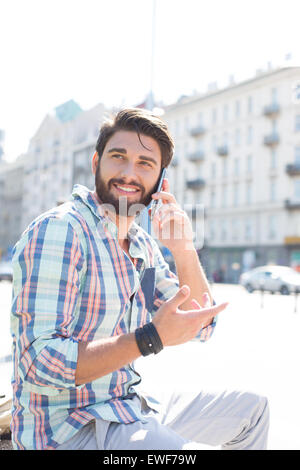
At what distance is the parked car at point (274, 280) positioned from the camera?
79.0ft

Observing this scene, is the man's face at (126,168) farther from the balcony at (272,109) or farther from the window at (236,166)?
the window at (236,166)

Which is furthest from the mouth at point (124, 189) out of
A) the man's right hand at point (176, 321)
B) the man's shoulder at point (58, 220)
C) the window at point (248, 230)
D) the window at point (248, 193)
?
the window at point (248, 193)

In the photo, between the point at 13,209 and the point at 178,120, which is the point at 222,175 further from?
the point at 13,209

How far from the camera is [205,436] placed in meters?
1.81

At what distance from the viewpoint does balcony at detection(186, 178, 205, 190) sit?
44.7 metres

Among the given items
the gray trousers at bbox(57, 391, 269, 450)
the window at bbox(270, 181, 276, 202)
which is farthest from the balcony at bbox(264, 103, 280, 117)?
the gray trousers at bbox(57, 391, 269, 450)

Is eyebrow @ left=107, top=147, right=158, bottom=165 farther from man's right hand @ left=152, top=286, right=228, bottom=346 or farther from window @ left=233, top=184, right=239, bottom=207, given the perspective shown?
window @ left=233, top=184, right=239, bottom=207

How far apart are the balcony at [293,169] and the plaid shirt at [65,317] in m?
37.8

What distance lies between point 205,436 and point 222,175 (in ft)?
140

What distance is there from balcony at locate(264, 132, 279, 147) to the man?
127 feet

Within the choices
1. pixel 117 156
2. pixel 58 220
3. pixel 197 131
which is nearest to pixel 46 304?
pixel 58 220

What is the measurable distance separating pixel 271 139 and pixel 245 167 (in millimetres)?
3631

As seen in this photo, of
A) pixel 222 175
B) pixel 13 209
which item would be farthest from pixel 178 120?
pixel 13 209

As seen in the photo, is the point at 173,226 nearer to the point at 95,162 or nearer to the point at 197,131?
the point at 95,162
